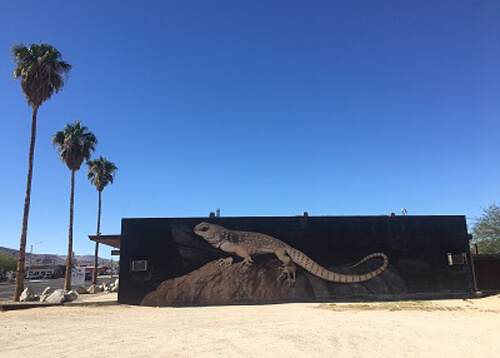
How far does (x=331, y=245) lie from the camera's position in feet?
62.3

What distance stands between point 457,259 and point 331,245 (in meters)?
7.21

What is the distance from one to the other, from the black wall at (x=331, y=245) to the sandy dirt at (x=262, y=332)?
2564mm

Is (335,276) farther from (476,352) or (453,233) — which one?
(476,352)

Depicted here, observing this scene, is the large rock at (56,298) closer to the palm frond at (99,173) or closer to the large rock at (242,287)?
the large rock at (242,287)

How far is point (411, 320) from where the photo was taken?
1212 centimetres

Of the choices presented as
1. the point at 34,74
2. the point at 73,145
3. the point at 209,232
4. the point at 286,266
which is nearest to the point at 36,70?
the point at 34,74

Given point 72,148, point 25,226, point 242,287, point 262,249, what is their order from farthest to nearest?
point 72,148 < point 25,226 < point 262,249 < point 242,287

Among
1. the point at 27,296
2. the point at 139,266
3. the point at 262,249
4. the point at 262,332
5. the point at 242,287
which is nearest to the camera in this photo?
the point at 262,332

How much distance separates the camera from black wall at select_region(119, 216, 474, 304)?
18219 mm

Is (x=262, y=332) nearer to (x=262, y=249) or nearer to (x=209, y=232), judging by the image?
(x=262, y=249)

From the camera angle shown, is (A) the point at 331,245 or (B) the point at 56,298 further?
(A) the point at 331,245

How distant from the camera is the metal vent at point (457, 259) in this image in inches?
773

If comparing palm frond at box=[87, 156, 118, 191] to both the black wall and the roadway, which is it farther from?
the black wall

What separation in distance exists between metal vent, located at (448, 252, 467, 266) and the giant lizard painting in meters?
4.85
